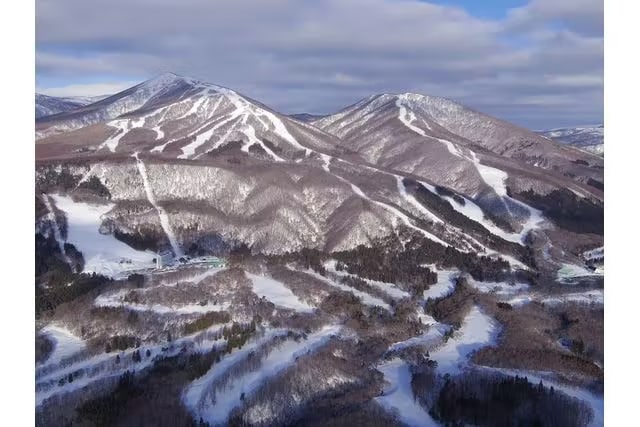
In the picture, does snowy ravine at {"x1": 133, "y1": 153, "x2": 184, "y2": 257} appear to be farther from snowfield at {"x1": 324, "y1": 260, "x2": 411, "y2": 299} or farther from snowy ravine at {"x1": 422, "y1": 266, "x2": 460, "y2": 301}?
snowy ravine at {"x1": 422, "y1": 266, "x2": 460, "y2": 301}

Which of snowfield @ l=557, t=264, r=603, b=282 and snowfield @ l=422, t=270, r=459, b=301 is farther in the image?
snowfield @ l=557, t=264, r=603, b=282

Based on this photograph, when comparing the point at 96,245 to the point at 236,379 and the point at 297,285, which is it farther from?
the point at 236,379

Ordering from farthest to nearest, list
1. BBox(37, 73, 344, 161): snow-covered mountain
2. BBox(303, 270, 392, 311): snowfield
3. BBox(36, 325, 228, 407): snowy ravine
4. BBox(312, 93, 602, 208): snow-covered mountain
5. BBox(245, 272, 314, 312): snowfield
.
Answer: BBox(312, 93, 602, 208): snow-covered mountain → BBox(37, 73, 344, 161): snow-covered mountain → BBox(303, 270, 392, 311): snowfield → BBox(245, 272, 314, 312): snowfield → BBox(36, 325, 228, 407): snowy ravine

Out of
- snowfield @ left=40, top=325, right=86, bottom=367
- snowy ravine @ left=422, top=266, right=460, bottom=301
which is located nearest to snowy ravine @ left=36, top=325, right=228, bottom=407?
snowfield @ left=40, top=325, right=86, bottom=367

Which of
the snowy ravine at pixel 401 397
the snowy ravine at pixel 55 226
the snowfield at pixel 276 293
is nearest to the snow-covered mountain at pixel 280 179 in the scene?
the snowy ravine at pixel 55 226

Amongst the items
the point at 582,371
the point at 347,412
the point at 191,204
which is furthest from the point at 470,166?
the point at 347,412

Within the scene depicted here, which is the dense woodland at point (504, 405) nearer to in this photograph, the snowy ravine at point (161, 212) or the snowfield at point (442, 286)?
the snowfield at point (442, 286)
